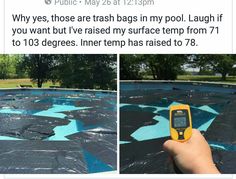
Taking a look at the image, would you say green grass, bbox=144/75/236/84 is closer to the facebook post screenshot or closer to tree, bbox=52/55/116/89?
the facebook post screenshot

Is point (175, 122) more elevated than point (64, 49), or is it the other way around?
point (64, 49)

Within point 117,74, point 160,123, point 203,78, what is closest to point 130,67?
point 117,74

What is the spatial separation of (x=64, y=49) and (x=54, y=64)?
1.24 ft

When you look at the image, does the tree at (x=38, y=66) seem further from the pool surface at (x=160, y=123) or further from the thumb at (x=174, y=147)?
the thumb at (x=174, y=147)

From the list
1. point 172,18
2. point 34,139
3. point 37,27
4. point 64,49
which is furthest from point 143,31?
point 34,139

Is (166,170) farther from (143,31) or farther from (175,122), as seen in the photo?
(143,31)

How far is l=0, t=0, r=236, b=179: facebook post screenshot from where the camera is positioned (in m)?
3.57

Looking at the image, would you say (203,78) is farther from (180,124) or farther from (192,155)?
(192,155)

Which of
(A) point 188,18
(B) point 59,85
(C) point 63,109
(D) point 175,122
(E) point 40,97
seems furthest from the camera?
(C) point 63,109

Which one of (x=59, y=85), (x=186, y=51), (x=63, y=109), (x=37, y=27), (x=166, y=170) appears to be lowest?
(x=166, y=170)

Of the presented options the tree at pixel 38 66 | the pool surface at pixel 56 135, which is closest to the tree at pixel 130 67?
the pool surface at pixel 56 135

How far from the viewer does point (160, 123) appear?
14.6 ft

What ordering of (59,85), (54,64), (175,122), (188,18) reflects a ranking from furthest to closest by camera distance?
(59,85) < (54,64) < (188,18) < (175,122)

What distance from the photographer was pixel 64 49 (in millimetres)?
3676
